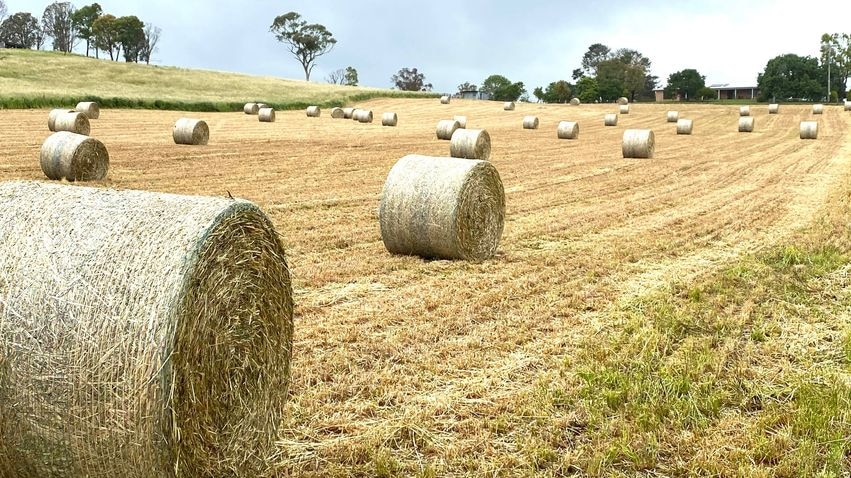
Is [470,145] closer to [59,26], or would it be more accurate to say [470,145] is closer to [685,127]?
[685,127]

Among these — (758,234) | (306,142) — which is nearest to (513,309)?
(758,234)

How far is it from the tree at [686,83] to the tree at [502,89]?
22.9 m

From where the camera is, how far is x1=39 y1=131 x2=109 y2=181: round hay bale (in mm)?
16781

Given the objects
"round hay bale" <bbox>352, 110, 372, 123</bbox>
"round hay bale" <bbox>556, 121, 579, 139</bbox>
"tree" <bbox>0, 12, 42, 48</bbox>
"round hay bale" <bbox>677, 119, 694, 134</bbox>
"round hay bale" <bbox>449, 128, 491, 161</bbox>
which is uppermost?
"tree" <bbox>0, 12, 42, 48</bbox>

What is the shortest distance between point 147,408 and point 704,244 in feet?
31.4

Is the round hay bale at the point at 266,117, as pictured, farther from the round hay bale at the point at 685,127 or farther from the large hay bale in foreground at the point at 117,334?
the large hay bale in foreground at the point at 117,334

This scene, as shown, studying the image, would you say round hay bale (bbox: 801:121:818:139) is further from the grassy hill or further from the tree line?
the tree line

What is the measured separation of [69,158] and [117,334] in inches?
562

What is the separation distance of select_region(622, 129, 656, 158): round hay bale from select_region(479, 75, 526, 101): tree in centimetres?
9973

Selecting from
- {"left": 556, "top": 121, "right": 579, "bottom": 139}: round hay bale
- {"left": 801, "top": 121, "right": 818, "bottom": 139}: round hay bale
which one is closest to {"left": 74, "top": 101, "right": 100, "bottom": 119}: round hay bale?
{"left": 556, "top": 121, "right": 579, "bottom": 139}: round hay bale

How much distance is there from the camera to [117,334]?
3.92 m

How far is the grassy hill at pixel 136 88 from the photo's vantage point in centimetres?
4438

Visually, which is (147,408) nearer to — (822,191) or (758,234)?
(758,234)

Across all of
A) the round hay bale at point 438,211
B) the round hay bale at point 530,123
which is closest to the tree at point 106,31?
the round hay bale at point 530,123
